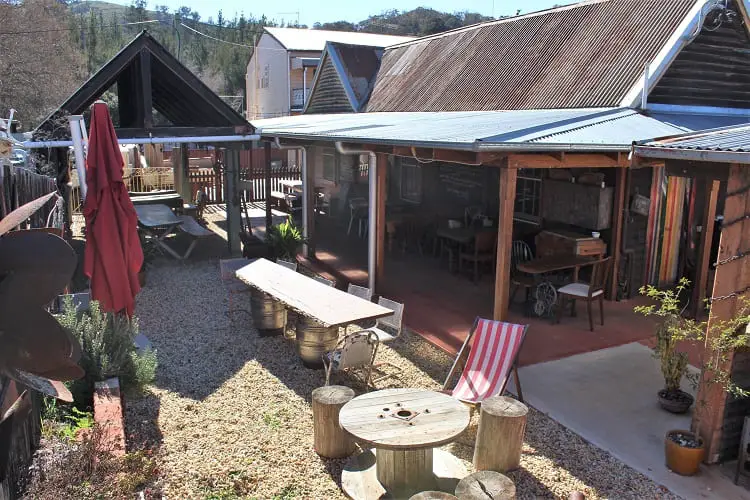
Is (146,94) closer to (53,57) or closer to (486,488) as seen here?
(486,488)

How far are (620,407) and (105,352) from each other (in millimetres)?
5144

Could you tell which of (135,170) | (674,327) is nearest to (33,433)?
(674,327)

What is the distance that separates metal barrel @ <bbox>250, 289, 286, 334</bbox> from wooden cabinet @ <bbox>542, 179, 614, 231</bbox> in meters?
4.82

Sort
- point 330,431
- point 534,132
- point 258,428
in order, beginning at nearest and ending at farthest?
point 330,431 < point 258,428 < point 534,132

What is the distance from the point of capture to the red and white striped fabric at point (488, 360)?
582 cm

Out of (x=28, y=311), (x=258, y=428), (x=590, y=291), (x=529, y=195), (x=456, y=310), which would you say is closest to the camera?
Result: (x=28, y=311)

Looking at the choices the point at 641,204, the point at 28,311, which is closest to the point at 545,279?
the point at 641,204

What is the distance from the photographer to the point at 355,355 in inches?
251

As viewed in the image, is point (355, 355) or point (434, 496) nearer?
point (434, 496)

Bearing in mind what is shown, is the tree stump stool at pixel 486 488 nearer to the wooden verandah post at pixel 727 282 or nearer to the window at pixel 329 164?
the wooden verandah post at pixel 727 282

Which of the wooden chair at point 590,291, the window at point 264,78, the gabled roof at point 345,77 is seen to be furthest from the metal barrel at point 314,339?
the window at point 264,78

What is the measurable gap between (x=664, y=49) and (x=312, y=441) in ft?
24.6

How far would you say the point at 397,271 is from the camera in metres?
11.5

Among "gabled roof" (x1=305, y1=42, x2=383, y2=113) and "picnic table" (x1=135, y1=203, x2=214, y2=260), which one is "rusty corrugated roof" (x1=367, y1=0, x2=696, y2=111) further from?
"picnic table" (x1=135, y1=203, x2=214, y2=260)
